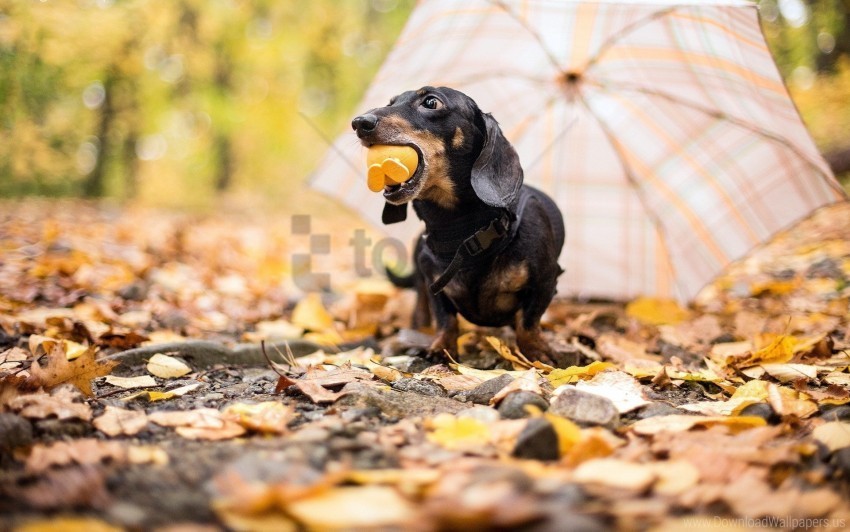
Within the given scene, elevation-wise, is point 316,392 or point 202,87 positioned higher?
point 202,87

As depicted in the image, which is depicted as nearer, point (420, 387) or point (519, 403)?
point (519, 403)

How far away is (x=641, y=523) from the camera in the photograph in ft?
3.66

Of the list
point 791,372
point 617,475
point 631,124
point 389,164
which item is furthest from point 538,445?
point 631,124

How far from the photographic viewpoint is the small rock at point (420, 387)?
2.03 meters

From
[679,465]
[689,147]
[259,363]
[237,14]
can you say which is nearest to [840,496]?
[679,465]

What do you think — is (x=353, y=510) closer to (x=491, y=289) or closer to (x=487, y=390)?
(x=487, y=390)

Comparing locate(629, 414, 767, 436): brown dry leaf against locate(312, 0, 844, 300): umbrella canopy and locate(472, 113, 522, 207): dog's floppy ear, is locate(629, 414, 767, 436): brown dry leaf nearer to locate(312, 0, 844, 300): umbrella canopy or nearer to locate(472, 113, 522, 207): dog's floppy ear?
locate(472, 113, 522, 207): dog's floppy ear

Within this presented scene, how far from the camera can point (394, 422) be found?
1.69 metres

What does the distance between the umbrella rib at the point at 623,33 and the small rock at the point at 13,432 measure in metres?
3.10

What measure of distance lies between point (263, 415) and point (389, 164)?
95cm

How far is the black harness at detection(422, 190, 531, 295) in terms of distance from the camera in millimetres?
2350

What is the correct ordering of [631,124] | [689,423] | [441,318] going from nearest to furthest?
[689,423], [441,318], [631,124]

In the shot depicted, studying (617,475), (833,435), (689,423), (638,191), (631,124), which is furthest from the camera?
(638,191)

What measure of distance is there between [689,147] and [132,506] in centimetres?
345
